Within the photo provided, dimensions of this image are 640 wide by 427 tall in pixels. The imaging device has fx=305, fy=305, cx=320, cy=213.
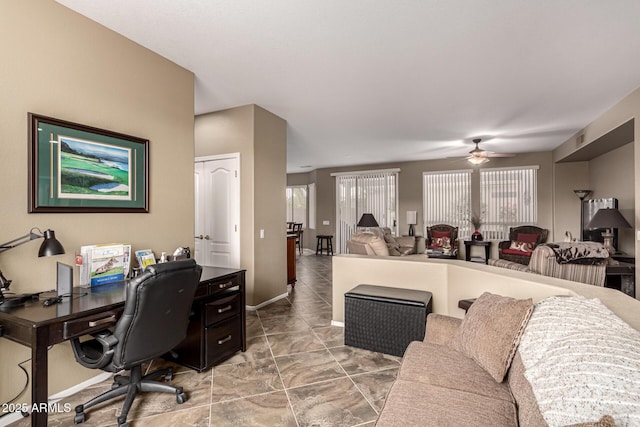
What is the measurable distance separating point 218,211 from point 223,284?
1993mm

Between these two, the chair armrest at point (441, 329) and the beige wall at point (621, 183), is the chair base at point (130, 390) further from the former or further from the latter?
the beige wall at point (621, 183)

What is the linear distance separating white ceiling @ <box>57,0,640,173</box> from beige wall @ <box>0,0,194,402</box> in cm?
22

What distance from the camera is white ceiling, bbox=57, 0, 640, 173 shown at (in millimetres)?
2242

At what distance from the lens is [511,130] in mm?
5383

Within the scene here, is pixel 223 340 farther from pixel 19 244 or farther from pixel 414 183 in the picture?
pixel 414 183

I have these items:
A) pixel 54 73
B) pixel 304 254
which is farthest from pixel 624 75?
pixel 304 254

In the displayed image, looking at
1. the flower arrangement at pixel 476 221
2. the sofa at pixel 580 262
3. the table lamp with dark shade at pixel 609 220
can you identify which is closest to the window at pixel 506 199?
the flower arrangement at pixel 476 221

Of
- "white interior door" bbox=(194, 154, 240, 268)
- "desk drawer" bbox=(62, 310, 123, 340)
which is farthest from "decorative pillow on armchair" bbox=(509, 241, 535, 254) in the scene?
"desk drawer" bbox=(62, 310, 123, 340)

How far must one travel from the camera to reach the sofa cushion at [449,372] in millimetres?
1521

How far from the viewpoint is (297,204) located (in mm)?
11141

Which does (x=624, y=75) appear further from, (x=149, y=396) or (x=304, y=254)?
(x=304, y=254)

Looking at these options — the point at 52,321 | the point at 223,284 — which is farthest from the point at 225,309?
the point at 52,321

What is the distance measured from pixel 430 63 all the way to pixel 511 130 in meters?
3.27

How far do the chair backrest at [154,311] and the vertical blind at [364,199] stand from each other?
7.54 meters
